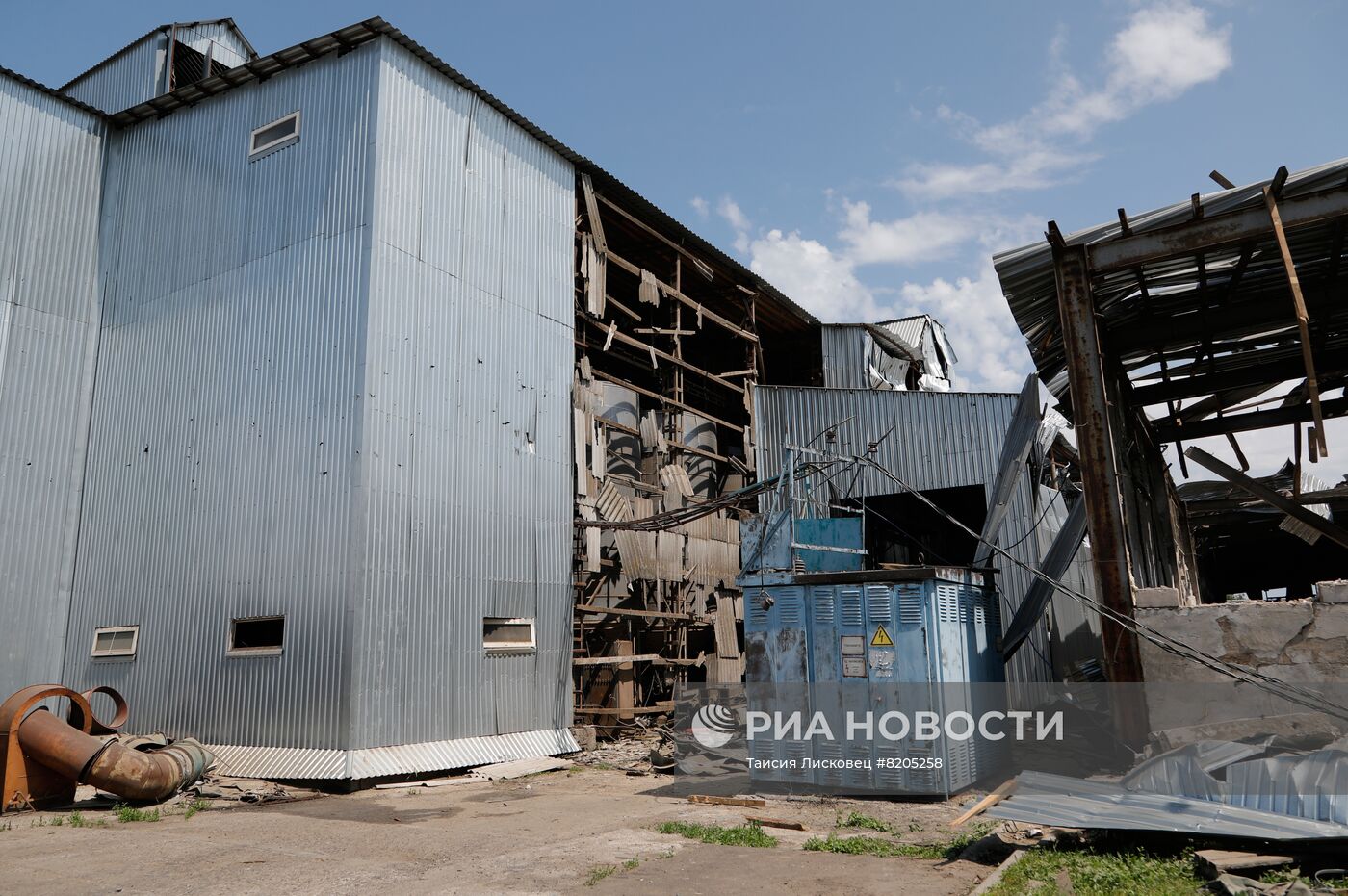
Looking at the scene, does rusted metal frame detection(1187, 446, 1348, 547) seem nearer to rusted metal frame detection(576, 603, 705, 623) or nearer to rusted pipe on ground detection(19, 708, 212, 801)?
rusted metal frame detection(576, 603, 705, 623)

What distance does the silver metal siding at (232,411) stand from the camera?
1365cm

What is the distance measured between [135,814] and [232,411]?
6.90 metres

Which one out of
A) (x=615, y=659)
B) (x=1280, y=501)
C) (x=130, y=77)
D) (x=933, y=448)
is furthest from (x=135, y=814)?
(x=130, y=77)

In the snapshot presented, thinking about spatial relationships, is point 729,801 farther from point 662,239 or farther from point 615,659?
point 662,239

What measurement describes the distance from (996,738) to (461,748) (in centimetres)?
782

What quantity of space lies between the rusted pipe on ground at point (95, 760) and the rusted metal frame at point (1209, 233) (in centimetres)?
1282

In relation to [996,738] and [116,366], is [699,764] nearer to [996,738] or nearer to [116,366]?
[996,738]

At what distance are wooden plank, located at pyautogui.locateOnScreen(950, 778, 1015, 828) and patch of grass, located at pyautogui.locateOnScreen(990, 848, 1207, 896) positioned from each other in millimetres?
1562

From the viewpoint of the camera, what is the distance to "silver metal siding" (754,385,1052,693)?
1861cm

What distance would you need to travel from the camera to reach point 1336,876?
583cm

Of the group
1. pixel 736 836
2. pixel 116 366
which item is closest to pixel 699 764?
pixel 736 836

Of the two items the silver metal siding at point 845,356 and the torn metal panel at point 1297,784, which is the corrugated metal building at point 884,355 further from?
the torn metal panel at point 1297,784

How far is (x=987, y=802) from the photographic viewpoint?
9781 mm

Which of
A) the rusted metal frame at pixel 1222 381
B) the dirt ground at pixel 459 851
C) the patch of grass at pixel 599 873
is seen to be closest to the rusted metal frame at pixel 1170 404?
the rusted metal frame at pixel 1222 381
